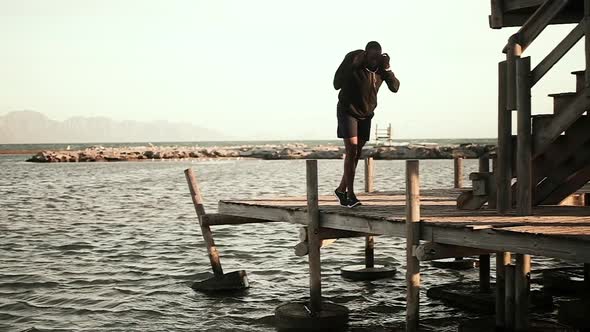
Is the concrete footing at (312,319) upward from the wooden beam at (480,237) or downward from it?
downward

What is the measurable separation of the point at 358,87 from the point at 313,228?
1932 millimetres

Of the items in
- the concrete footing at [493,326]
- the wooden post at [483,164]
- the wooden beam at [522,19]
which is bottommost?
the concrete footing at [493,326]

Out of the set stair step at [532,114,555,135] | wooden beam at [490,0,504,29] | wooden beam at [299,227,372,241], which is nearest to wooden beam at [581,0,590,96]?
stair step at [532,114,555,135]

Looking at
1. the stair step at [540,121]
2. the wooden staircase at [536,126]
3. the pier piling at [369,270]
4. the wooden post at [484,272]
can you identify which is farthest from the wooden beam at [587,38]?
the pier piling at [369,270]

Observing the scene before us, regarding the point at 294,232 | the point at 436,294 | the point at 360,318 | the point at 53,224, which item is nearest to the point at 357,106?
the point at 360,318

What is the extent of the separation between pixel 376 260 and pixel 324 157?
264ft

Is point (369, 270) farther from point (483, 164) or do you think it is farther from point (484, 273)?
point (483, 164)

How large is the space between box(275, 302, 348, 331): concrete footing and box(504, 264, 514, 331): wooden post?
2539 millimetres

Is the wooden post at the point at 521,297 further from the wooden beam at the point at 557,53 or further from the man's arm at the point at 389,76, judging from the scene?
the man's arm at the point at 389,76

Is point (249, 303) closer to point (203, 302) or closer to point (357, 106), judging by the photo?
point (203, 302)

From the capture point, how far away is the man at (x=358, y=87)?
391 inches

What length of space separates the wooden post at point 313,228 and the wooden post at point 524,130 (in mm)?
2685

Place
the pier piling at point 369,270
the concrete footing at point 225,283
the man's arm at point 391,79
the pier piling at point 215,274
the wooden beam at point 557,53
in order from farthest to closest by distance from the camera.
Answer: the pier piling at point 369,270 < the concrete footing at point 225,283 < the pier piling at point 215,274 < the man's arm at point 391,79 < the wooden beam at point 557,53

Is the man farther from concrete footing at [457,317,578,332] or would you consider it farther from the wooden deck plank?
concrete footing at [457,317,578,332]
